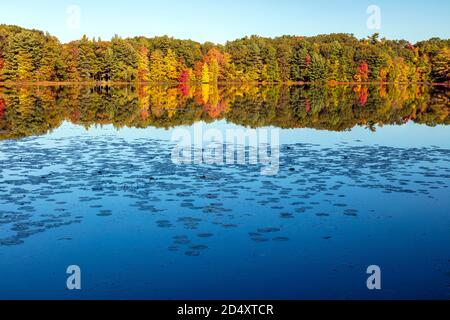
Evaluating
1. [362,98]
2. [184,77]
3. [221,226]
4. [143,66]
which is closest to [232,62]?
[184,77]

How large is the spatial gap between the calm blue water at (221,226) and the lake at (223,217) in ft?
0.12

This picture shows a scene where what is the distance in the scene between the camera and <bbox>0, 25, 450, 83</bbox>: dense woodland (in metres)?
93.5

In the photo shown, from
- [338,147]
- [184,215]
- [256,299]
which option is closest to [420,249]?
[256,299]

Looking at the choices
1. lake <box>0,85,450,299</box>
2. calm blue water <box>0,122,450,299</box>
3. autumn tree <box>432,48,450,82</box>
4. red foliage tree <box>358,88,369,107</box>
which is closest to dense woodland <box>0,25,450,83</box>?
autumn tree <box>432,48,450,82</box>

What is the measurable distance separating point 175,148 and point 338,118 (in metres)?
17.3

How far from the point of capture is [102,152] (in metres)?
20.5

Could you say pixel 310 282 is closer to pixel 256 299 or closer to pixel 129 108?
pixel 256 299

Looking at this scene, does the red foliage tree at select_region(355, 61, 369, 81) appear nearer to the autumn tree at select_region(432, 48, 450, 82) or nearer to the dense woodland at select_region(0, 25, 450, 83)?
the dense woodland at select_region(0, 25, 450, 83)

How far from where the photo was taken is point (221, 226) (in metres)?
11.2

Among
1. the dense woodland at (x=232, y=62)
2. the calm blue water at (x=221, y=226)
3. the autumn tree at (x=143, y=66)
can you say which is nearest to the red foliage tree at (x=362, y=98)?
the calm blue water at (x=221, y=226)

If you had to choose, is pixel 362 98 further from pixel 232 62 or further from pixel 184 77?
pixel 232 62

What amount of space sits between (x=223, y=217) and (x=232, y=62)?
4196 inches

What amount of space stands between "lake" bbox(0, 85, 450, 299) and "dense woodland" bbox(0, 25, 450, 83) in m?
73.7

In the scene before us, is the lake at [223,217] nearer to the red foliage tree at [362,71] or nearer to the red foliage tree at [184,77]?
the red foliage tree at [184,77]
